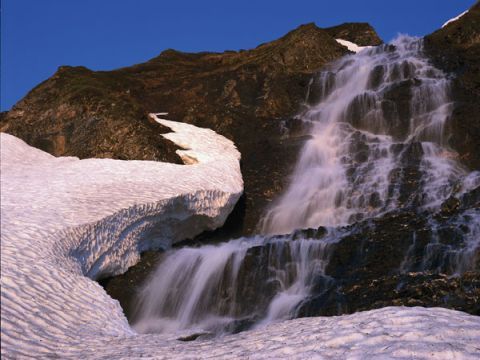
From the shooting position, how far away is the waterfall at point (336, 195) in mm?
14984

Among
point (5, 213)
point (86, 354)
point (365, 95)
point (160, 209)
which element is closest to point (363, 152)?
point (365, 95)

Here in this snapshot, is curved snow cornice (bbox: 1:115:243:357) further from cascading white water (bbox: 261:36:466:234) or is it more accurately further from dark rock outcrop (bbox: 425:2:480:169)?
dark rock outcrop (bbox: 425:2:480:169)

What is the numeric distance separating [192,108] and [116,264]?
16.0 meters

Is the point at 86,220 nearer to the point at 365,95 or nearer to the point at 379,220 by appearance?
the point at 379,220

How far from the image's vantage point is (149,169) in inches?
867

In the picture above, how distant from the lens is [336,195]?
2269cm

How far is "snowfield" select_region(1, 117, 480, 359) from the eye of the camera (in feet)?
25.5

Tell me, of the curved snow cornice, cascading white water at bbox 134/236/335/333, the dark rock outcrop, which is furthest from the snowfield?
the dark rock outcrop

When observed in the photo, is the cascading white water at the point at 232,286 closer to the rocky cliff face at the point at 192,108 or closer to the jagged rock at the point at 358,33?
the rocky cliff face at the point at 192,108

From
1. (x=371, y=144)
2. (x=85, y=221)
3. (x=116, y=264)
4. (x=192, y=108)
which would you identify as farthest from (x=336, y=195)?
(x=192, y=108)

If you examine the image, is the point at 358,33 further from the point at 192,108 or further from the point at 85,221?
the point at 85,221

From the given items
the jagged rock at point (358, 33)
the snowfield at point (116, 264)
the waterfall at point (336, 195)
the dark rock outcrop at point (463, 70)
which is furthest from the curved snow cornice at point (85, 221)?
the jagged rock at point (358, 33)

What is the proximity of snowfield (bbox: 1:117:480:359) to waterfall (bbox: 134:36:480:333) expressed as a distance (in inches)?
76.4

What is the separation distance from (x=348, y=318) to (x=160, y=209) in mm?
10853
